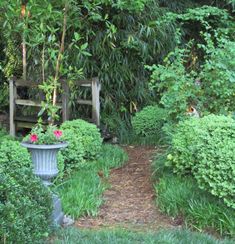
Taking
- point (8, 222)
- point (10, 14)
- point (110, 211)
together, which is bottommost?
point (110, 211)

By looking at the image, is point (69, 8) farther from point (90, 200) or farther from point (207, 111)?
point (90, 200)

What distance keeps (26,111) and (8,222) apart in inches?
209

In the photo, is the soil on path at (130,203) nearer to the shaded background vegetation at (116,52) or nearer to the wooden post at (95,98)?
the wooden post at (95,98)

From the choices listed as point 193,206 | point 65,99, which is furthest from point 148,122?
point 193,206

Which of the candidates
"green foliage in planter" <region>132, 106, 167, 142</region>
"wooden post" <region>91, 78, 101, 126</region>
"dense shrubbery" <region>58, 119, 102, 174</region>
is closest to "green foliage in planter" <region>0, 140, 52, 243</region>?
"dense shrubbery" <region>58, 119, 102, 174</region>

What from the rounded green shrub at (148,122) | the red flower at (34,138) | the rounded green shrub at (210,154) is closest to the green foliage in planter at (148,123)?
the rounded green shrub at (148,122)

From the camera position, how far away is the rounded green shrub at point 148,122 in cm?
771

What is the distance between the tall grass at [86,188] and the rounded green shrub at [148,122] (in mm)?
1461

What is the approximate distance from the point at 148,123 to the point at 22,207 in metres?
4.54

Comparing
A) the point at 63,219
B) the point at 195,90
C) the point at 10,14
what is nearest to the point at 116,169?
the point at 195,90

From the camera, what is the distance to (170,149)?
17.7ft

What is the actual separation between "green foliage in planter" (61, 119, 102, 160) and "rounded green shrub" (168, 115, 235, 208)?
146cm

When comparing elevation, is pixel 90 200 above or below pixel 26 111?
below

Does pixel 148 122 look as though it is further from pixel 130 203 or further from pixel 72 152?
pixel 130 203
